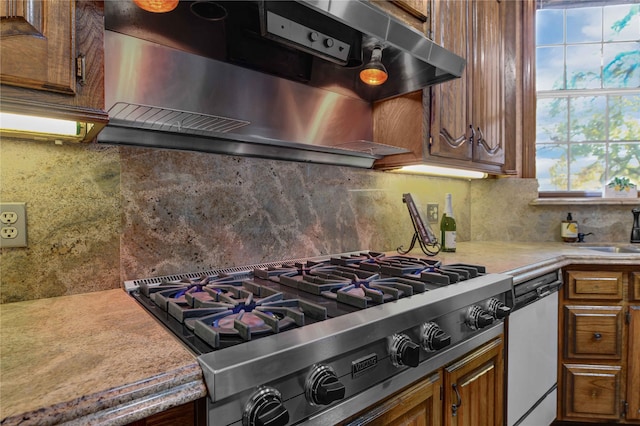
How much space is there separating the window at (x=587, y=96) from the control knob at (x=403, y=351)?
235 centimetres

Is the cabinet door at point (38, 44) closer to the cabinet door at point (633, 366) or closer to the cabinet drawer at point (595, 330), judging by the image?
the cabinet drawer at point (595, 330)

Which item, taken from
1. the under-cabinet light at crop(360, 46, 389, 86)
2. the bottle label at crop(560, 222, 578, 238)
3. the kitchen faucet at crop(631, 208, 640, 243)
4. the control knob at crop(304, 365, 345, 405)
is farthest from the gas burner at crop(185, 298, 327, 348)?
the kitchen faucet at crop(631, 208, 640, 243)

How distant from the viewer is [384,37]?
46.9 inches

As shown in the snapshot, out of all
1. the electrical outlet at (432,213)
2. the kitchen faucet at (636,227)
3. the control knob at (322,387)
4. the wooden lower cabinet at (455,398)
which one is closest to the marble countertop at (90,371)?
the control knob at (322,387)

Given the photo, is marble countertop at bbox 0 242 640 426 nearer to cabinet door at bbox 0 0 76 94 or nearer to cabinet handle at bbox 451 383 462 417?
cabinet door at bbox 0 0 76 94

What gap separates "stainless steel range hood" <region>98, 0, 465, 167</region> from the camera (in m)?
1.08

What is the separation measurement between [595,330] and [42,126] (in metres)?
2.41

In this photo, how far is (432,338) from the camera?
92 centimetres

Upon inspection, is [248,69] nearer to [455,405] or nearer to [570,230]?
[455,405]

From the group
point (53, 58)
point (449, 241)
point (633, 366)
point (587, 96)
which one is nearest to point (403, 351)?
point (53, 58)

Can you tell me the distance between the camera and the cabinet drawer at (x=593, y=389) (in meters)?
1.85

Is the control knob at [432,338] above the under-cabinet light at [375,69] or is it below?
below

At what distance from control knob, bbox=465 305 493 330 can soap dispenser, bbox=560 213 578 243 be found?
173 cm

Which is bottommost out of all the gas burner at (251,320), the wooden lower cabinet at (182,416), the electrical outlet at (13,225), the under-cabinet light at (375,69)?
the wooden lower cabinet at (182,416)
